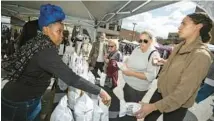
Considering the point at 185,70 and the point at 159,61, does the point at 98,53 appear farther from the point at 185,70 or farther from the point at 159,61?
the point at 185,70

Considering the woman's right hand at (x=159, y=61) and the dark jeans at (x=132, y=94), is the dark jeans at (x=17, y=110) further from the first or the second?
the dark jeans at (x=132, y=94)

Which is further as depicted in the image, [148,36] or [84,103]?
[148,36]

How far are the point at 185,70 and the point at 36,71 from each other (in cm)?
99

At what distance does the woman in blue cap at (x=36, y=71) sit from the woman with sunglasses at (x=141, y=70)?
1.10 metres

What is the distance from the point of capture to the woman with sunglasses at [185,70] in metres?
1.51

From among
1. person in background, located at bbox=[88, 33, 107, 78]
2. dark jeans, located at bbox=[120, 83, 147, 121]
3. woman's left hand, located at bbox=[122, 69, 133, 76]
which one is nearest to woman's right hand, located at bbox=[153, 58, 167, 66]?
woman's left hand, located at bbox=[122, 69, 133, 76]

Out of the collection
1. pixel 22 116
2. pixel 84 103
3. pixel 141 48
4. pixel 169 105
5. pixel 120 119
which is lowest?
pixel 120 119

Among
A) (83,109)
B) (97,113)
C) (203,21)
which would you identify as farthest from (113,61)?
(203,21)

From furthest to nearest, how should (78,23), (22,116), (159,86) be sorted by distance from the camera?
(78,23) → (159,86) → (22,116)

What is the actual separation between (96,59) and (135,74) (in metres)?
4.14

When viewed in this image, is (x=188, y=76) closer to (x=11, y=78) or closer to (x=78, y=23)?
(x=11, y=78)

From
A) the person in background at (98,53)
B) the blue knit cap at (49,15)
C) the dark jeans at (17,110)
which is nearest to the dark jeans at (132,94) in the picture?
the dark jeans at (17,110)

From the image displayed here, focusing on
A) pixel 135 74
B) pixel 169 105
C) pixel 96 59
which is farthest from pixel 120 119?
pixel 96 59

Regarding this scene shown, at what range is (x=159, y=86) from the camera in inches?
72.3
